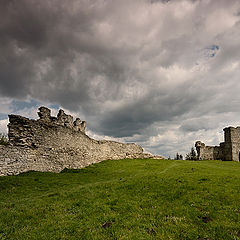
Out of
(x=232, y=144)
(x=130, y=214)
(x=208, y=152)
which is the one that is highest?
(x=232, y=144)

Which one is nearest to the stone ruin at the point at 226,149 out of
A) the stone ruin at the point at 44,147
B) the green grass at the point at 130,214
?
the stone ruin at the point at 44,147

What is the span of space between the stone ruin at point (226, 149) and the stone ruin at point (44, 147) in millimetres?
33236

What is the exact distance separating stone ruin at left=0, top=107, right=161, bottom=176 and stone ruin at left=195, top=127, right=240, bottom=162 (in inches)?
1309

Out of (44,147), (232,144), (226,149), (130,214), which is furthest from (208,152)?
(130,214)

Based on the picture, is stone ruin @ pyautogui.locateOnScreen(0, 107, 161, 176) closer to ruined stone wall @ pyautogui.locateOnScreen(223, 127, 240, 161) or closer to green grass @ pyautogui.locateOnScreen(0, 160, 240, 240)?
green grass @ pyautogui.locateOnScreen(0, 160, 240, 240)

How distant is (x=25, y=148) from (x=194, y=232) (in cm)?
1991

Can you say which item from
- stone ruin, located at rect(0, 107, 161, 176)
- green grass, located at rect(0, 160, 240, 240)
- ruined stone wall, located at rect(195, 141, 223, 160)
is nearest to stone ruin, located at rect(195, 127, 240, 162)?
ruined stone wall, located at rect(195, 141, 223, 160)

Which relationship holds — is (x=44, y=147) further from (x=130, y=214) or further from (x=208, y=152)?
(x=208, y=152)

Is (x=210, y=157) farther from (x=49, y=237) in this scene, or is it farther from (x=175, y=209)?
(x=49, y=237)

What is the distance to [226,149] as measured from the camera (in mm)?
55406

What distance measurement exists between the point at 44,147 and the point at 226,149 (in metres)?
53.1

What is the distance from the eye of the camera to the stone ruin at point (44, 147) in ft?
64.9

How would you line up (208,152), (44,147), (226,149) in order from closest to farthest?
(44,147) → (208,152) → (226,149)

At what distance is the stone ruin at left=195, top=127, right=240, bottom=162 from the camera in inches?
2087
